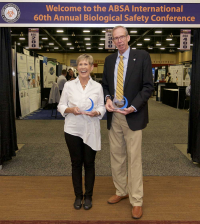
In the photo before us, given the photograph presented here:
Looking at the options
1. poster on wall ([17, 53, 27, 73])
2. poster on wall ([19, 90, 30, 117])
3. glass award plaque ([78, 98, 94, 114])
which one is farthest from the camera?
poster on wall ([19, 90, 30, 117])

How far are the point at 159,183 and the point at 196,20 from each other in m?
2.13

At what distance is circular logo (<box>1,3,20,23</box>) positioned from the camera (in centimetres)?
316

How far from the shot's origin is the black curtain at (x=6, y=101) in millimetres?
3432

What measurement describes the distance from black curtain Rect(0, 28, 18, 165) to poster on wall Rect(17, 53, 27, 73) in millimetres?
4122

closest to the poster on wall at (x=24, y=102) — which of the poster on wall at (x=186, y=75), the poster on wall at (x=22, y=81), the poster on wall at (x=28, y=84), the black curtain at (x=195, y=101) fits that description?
the poster on wall at (x=28, y=84)

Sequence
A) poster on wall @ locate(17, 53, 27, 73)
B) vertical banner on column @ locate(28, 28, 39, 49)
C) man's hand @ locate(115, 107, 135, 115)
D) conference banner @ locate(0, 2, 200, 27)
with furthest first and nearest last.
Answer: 1. vertical banner on column @ locate(28, 28, 39, 49)
2. poster on wall @ locate(17, 53, 27, 73)
3. conference banner @ locate(0, 2, 200, 27)
4. man's hand @ locate(115, 107, 135, 115)

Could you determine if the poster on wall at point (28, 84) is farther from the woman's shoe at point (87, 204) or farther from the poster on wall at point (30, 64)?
the woman's shoe at point (87, 204)

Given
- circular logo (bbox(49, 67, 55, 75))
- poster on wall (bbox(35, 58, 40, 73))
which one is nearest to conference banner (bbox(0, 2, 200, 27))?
poster on wall (bbox(35, 58, 40, 73))

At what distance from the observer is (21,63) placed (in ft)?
25.4

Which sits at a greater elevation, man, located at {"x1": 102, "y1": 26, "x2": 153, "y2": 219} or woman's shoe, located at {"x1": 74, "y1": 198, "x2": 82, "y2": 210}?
man, located at {"x1": 102, "y1": 26, "x2": 153, "y2": 219}

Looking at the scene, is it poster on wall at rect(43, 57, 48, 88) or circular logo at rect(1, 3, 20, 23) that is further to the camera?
poster on wall at rect(43, 57, 48, 88)

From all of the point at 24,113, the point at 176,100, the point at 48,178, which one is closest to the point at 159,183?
the point at 48,178

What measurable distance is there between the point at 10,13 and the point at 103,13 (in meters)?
1.20

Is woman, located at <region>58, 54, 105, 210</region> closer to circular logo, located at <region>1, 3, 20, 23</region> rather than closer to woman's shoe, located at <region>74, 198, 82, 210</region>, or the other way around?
woman's shoe, located at <region>74, 198, 82, 210</region>
